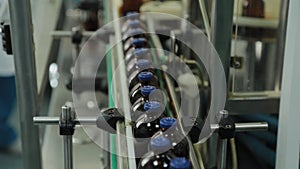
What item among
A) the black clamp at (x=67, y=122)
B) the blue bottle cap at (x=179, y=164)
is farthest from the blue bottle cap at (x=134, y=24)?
the blue bottle cap at (x=179, y=164)

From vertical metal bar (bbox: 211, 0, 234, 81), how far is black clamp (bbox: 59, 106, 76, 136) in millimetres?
492

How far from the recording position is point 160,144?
877 millimetres

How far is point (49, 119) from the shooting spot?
116cm

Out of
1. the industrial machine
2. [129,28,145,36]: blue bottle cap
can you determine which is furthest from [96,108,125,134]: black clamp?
[129,28,145,36]: blue bottle cap

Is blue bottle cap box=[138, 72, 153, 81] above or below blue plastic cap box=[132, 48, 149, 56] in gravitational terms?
below

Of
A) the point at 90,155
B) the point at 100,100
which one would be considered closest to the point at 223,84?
the point at 90,155

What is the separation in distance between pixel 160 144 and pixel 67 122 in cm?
33

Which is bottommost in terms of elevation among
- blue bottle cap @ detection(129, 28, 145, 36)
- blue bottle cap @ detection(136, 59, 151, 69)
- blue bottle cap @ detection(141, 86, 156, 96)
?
blue bottle cap @ detection(141, 86, 156, 96)

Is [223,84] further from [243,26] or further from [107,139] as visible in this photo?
[243,26]

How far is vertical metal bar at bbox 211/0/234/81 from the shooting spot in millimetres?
1258

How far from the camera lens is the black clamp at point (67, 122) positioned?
43.2 inches

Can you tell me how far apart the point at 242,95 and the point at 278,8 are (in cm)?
→ 77

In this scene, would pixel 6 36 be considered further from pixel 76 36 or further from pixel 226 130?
pixel 76 36

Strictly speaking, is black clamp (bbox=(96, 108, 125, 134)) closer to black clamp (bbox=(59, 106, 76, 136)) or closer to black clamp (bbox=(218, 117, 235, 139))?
black clamp (bbox=(59, 106, 76, 136))
